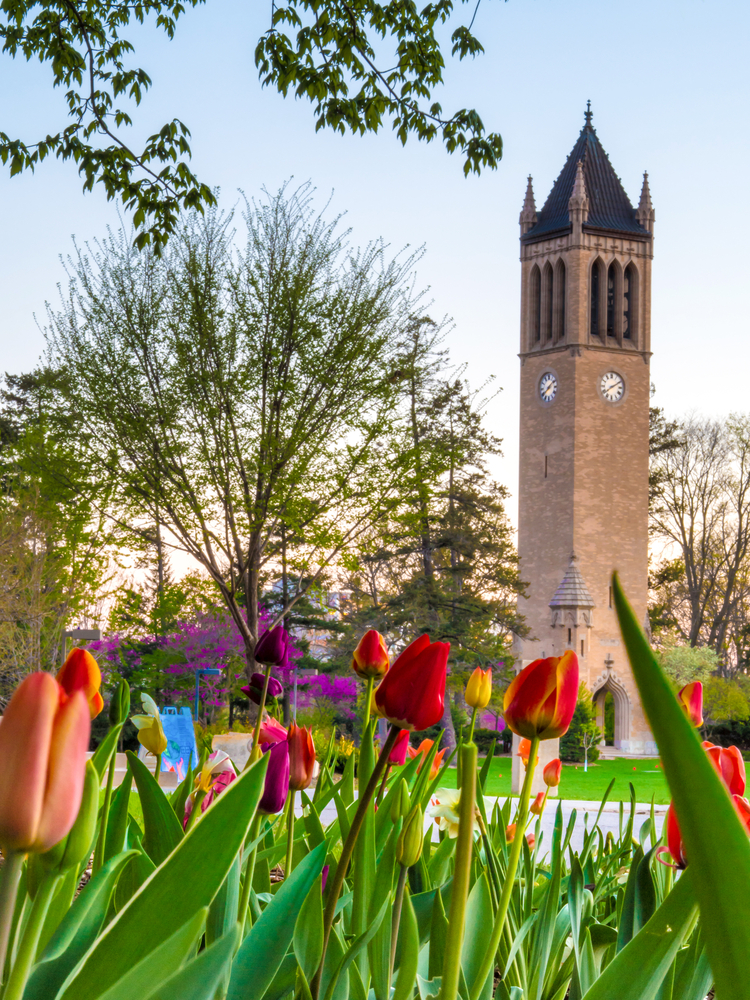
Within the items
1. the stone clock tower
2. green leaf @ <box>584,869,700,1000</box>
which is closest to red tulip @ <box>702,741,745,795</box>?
green leaf @ <box>584,869,700,1000</box>

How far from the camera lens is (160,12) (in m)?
6.70

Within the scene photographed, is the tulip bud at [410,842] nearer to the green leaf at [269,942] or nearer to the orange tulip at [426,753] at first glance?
the green leaf at [269,942]

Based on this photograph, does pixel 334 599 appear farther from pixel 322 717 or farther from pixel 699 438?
pixel 699 438

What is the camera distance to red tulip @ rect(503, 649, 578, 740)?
35.1 inches

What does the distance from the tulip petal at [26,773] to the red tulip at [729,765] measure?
2.48 ft

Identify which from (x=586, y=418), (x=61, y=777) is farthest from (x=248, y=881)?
Answer: (x=586, y=418)

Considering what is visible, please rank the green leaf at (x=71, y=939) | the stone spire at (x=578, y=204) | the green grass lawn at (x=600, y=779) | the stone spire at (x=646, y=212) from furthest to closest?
the stone spire at (x=646, y=212) → the stone spire at (x=578, y=204) → the green grass lawn at (x=600, y=779) → the green leaf at (x=71, y=939)

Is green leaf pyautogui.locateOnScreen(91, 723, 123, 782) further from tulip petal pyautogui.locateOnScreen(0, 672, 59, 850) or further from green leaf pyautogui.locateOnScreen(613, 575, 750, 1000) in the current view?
green leaf pyautogui.locateOnScreen(613, 575, 750, 1000)

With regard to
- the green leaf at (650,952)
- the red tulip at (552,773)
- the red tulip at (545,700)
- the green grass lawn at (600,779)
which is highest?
the red tulip at (545,700)

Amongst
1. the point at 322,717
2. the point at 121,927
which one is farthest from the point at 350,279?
the point at 121,927

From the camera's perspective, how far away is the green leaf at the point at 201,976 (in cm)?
Result: 59

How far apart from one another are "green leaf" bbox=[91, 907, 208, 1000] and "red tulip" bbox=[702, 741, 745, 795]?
63 centimetres

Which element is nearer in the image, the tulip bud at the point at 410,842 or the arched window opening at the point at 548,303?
the tulip bud at the point at 410,842

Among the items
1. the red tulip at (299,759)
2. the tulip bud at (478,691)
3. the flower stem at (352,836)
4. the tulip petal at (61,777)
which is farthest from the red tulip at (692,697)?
the tulip petal at (61,777)
